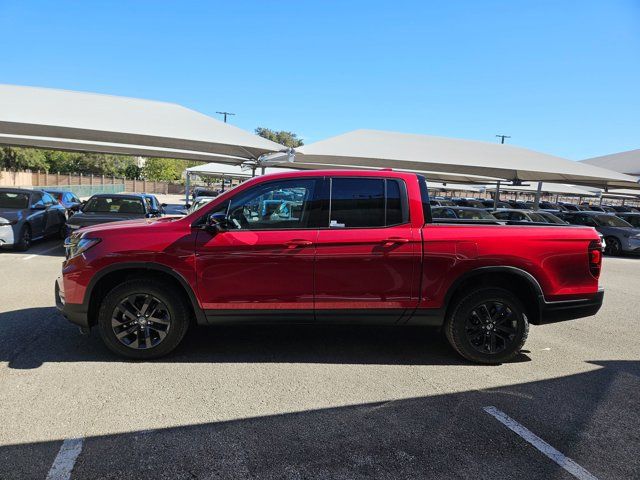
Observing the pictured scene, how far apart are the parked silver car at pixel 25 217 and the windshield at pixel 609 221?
18104 millimetres

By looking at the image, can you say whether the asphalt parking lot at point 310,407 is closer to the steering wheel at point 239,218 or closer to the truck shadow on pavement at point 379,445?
the truck shadow on pavement at point 379,445

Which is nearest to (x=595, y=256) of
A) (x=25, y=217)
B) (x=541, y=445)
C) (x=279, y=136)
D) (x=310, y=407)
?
(x=541, y=445)

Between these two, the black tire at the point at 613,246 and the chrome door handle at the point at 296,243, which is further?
the black tire at the point at 613,246

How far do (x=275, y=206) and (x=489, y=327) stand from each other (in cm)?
247

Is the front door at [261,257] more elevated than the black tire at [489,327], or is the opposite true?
the front door at [261,257]

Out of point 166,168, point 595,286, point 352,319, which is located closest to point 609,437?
point 595,286

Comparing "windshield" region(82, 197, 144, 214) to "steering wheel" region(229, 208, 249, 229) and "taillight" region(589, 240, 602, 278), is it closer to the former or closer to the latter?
"steering wheel" region(229, 208, 249, 229)

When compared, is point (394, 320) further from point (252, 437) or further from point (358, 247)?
point (252, 437)

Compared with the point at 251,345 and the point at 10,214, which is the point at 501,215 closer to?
the point at 251,345

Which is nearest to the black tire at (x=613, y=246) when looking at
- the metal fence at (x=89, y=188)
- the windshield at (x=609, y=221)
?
the windshield at (x=609, y=221)

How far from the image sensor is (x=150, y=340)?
14.4 ft

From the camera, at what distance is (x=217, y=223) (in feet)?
13.9

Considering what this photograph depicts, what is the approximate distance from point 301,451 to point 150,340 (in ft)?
6.90

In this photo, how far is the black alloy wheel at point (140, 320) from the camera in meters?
4.34
